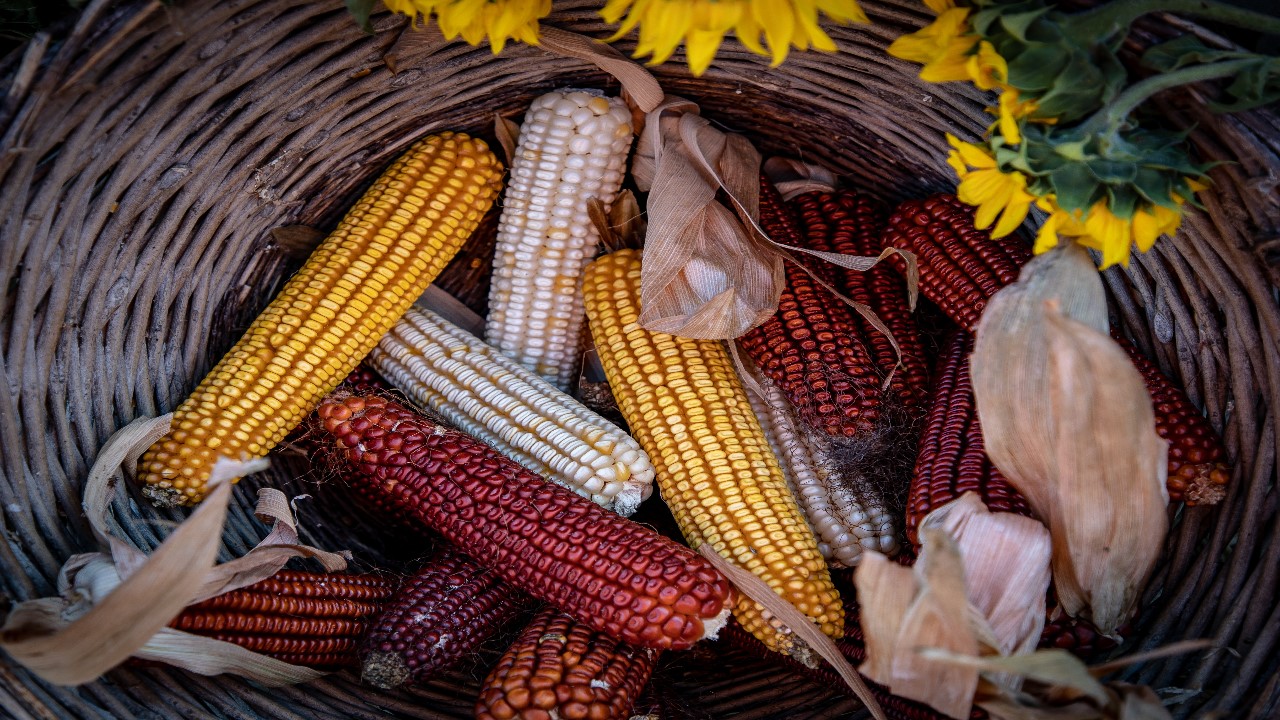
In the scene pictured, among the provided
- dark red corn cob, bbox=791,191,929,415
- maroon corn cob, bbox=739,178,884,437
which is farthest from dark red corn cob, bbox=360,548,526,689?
dark red corn cob, bbox=791,191,929,415

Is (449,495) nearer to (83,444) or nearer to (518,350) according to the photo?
(518,350)

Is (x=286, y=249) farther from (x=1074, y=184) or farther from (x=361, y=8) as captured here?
(x=1074, y=184)

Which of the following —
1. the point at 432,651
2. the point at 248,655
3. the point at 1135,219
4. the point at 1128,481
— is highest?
the point at 1135,219

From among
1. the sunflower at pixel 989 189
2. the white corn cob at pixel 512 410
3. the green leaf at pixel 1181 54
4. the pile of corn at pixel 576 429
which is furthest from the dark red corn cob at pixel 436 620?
the green leaf at pixel 1181 54

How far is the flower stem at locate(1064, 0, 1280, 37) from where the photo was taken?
1.70 meters

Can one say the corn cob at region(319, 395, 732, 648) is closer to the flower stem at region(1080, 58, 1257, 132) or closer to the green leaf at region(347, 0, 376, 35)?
the green leaf at region(347, 0, 376, 35)

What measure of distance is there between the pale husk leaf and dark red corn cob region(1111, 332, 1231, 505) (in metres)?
0.42

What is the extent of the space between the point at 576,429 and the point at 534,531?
393 millimetres

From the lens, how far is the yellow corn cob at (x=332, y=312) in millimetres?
2242

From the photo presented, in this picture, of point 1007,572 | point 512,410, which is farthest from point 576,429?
point 1007,572

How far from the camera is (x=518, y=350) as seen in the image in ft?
9.18

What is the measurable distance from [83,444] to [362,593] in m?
0.77

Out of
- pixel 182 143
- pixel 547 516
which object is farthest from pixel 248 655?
pixel 182 143

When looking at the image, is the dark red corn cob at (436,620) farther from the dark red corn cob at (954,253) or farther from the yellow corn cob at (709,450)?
the dark red corn cob at (954,253)
